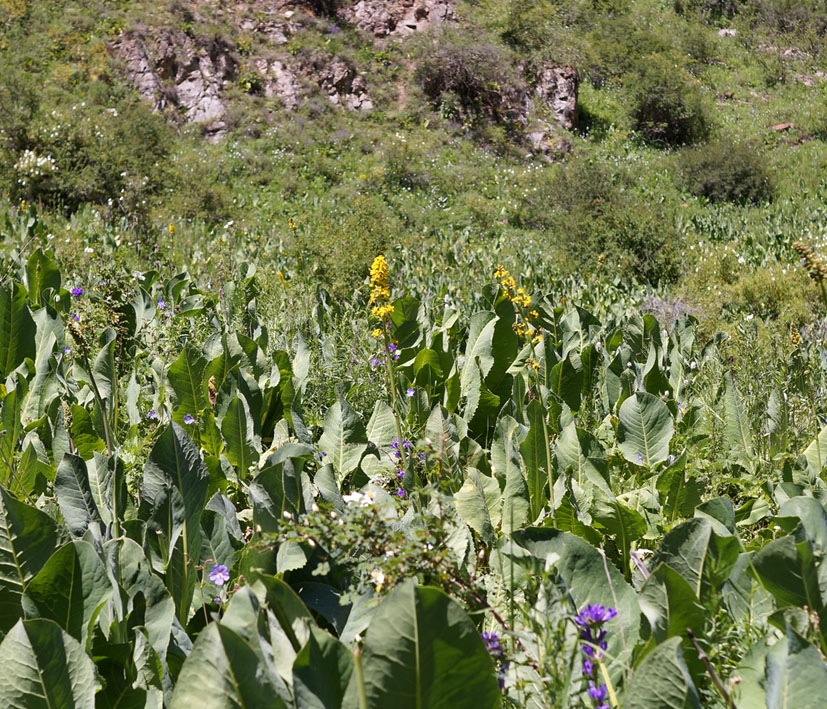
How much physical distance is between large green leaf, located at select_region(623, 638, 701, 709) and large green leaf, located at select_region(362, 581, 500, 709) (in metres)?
0.21

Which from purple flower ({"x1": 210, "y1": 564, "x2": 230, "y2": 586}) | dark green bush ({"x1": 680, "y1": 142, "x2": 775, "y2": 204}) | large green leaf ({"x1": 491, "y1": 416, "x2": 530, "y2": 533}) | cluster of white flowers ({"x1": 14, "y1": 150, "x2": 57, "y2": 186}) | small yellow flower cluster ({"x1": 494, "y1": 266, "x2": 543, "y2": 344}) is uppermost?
small yellow flower cluster ({"x1": 494, "y1": 266, "x2": 543, "y2": 344})

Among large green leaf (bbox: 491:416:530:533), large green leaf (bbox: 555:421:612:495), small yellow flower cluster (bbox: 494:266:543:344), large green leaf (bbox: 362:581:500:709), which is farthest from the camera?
large green leaf (bbox: 555:421:612:495)

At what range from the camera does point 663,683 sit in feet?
2.86

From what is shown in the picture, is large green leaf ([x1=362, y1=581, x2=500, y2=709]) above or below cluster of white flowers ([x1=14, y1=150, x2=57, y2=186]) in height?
above

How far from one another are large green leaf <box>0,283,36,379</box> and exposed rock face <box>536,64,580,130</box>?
20.9 metres

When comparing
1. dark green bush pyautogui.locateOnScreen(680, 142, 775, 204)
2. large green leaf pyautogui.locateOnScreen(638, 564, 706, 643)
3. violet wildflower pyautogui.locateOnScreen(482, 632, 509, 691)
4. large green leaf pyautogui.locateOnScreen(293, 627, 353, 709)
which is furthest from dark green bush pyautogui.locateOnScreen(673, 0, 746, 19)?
large green leaf pyautogui.locateOnScreen(293, 627, 353, 709)

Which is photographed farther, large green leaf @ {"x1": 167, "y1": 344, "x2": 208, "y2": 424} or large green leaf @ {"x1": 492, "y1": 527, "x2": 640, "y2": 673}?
large green leaf @ {"x1": 167, "y1": 344, "x2": 208, "y2": 424}

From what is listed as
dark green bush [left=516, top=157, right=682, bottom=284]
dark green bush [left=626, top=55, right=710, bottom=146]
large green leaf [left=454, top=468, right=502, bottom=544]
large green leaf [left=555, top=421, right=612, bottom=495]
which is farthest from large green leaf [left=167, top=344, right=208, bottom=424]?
dark green bush [left=626, top=55, right=710, bottom=146]

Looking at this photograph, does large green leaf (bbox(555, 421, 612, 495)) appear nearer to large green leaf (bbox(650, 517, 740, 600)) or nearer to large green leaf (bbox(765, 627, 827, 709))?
large green leaf (bbox(650, 517, 740, 600))

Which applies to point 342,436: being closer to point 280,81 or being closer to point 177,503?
point 177,503

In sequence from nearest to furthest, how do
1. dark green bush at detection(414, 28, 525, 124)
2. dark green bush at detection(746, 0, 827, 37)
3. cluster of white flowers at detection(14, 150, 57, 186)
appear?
cluster of white flowers at detection(14, 150, 57, 186) < dark green bush at detection(414, 28, 525, 124) < dark green bush at detection(746, 0, 827, 37)

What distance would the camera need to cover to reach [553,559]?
107 cm

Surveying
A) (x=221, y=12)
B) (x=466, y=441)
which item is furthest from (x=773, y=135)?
(x=466, y=441)

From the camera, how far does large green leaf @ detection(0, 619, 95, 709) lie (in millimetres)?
923
